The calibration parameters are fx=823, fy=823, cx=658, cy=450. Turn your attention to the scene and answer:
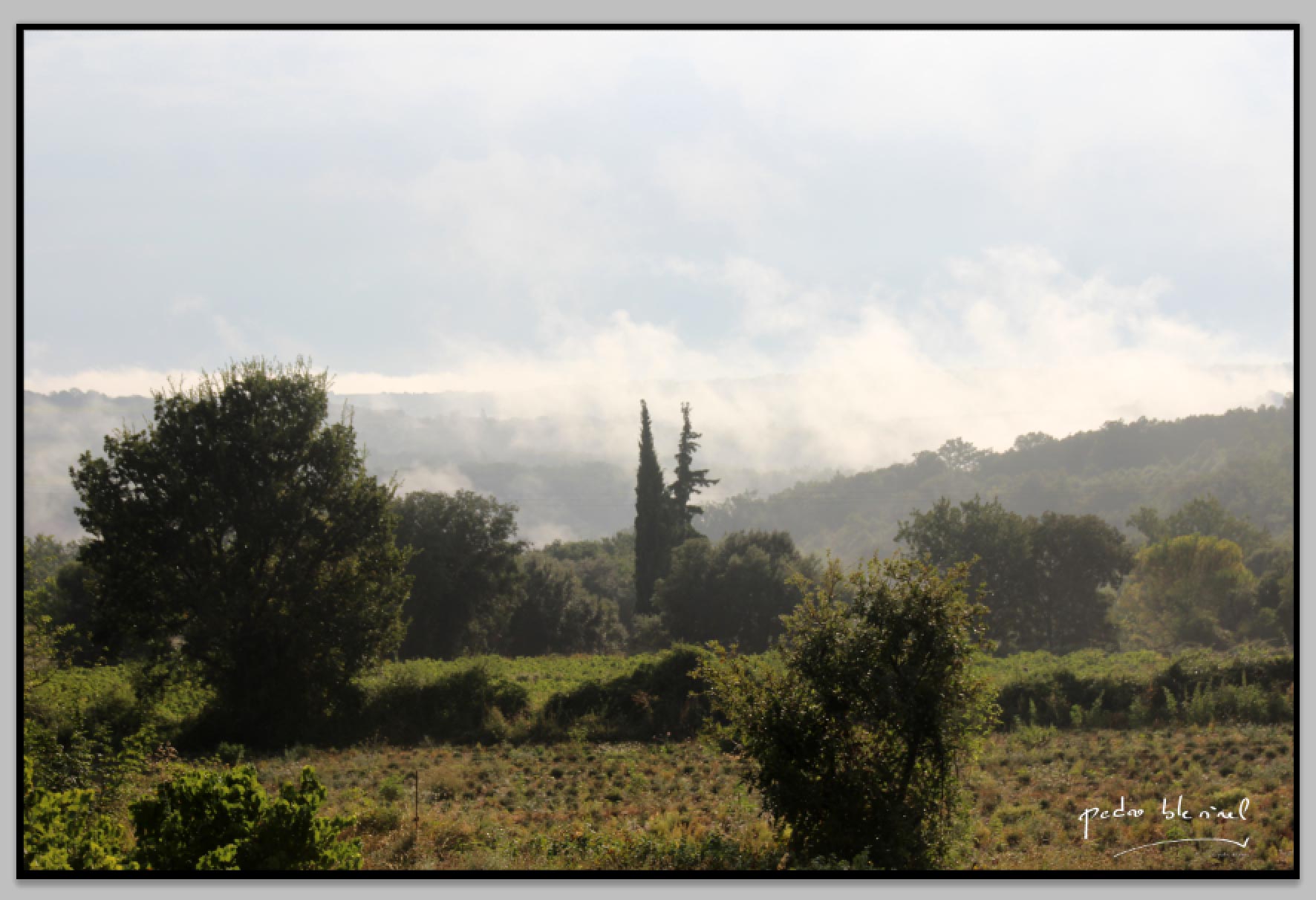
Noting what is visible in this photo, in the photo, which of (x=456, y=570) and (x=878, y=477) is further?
(x=878, y=477)

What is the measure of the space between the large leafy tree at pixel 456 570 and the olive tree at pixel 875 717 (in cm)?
2898

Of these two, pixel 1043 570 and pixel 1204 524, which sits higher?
pixel 1204 524

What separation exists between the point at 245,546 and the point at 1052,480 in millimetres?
109127

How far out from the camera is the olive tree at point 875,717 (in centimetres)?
789

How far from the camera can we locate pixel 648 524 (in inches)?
1706

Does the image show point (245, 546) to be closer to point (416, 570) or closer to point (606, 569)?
point (416, 570)

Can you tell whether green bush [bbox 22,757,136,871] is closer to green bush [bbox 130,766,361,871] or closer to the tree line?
green bush [bbox 130,766,361,871]

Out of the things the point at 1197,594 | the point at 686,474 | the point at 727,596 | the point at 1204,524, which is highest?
the point at 686,474

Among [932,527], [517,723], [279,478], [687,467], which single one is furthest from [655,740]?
[932,527]

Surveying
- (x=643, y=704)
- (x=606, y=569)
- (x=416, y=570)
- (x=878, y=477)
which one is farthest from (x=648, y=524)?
(x=878, y=477)

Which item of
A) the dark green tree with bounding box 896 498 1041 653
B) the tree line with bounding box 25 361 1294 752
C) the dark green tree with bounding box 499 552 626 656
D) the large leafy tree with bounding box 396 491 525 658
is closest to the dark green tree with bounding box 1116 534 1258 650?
the tree line with bounding box 25 361 1294 752

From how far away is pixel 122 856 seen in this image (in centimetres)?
816
